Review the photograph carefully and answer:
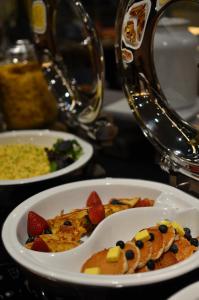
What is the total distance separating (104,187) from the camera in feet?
3.41

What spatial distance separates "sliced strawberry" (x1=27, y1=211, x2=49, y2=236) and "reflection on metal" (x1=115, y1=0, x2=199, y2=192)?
0.31m

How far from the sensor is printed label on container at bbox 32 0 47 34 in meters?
1.36

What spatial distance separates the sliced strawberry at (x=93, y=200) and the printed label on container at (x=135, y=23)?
0.34 m

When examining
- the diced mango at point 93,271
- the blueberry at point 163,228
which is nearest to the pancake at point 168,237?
the blueberry at point 163,228

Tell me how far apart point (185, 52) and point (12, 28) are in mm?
1518

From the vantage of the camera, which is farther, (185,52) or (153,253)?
(185,52)

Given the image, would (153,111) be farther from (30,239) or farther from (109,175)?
(30,239)

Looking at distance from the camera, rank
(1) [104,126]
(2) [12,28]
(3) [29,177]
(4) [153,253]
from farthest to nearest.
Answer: (2) [12,28]
(1) [104,126]
(3) [29,177]
(4) [153,253]

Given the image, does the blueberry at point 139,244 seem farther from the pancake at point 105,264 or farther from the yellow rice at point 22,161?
the yellow rice at point 22,161

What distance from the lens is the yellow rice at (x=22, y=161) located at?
119 cm

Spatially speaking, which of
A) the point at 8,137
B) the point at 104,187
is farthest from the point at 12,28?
the point at 104,187

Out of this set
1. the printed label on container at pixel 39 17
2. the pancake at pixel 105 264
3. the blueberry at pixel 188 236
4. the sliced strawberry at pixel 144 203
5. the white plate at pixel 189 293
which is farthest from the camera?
the printed label on container at pixel 39 17

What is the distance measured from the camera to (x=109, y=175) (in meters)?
1.24

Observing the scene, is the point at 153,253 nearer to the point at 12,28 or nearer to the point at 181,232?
the point at 181,232
